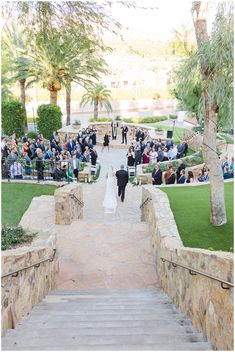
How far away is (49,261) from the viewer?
746 centimetres

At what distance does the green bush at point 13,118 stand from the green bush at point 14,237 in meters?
22.9

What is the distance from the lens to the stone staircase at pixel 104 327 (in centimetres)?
440

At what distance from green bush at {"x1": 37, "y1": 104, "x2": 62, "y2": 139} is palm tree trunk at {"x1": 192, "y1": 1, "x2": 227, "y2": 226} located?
2109cm

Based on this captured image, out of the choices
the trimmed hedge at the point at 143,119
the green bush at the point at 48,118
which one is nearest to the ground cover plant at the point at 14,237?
the green bush at the point at 48,118

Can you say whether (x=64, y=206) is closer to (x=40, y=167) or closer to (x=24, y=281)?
(x=24, y=281)

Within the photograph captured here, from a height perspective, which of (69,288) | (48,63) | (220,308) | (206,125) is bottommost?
(69,288)

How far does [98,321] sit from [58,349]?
1074mm

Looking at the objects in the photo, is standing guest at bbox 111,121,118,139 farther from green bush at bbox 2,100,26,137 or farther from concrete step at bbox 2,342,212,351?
concrete step at bbox 2,342,212,351

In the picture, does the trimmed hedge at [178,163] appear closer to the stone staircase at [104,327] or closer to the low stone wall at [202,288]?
the low stone wall at [202,288]

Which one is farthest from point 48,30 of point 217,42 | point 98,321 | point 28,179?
point 28,179

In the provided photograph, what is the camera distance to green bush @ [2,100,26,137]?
97.0ft

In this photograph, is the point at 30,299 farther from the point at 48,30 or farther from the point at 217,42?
the point at 217,42

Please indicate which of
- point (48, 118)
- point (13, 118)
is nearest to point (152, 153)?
point (48, 118)

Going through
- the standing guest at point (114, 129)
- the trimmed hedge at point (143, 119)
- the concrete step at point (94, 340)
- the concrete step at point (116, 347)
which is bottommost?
the concrete step at point (94, 340)
